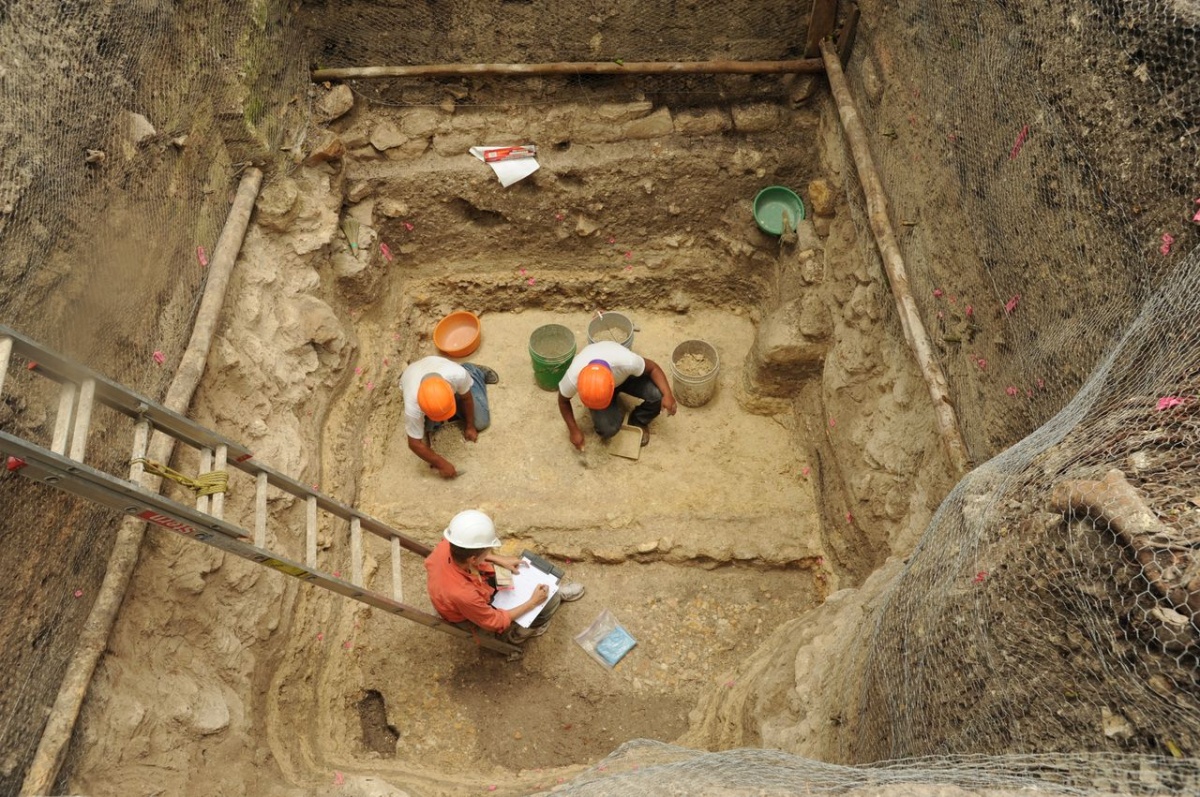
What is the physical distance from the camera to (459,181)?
5348 mm

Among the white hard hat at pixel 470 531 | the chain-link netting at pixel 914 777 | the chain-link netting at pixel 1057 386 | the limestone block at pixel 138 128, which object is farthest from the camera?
the limestone block at pixel 138 128

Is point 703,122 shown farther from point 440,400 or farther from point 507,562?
point 507,562

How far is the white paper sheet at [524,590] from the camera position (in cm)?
403

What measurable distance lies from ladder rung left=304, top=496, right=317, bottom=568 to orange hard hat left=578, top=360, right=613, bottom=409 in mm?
1723

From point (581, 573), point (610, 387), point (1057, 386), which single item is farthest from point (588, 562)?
point (1057, 386)

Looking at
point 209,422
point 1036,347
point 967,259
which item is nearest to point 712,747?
point 1036,347

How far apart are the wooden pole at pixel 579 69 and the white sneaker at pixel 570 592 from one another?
11.5 feet

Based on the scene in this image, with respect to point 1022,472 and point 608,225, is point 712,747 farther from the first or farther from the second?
point 608,225

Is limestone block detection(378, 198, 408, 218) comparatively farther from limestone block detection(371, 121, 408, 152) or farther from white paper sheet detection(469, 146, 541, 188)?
white paper sheet detection(469, 146, 541, 188)

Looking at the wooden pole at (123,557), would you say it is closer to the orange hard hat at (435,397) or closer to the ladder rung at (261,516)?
the ladder rung at (261,516)

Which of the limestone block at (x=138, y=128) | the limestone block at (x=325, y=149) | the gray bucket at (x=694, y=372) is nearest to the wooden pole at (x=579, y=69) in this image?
the limestone block at (x=325, y=149)

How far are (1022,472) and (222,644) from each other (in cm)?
341

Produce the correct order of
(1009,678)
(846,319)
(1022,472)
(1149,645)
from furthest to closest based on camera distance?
(846,319), (1022,472), (1009,678), (1149,645)

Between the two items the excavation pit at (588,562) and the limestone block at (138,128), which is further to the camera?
the excavation pit at (588,562)
